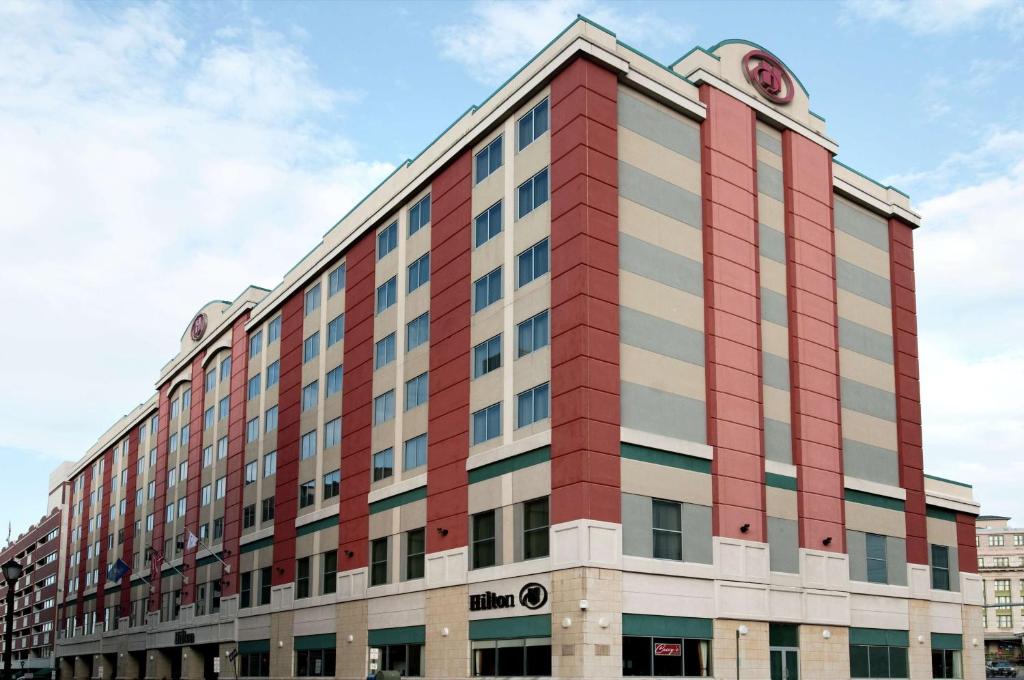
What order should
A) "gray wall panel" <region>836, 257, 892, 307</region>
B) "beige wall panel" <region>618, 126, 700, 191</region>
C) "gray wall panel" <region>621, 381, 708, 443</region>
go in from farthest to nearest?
1. "gray wall panel" <region>836, 257, 892, 307</region>
2. "beige wall panel" <region>618, 126, 700, 191</region>
3. "gray wall panel" <region>621, 381, 708, 443</region>

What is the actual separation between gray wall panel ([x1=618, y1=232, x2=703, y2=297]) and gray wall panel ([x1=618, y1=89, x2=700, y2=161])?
531 cm

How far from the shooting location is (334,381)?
6906cm

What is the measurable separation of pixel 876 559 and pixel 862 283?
601 inches

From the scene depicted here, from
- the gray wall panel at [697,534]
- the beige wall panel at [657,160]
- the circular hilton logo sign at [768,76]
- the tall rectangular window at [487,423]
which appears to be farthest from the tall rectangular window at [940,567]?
the tall rectangular window at [487,423]

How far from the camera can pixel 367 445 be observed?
6312 cm

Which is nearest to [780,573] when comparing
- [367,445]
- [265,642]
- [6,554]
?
[367,445]

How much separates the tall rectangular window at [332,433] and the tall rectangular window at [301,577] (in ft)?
23.9

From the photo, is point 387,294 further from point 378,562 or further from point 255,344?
point 255,344

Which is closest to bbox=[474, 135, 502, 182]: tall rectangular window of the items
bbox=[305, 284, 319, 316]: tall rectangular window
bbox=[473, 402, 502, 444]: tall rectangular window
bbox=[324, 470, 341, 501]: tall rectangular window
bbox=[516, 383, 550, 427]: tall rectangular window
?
bbox=[473, 402, 502, 444]: tall rectangular window

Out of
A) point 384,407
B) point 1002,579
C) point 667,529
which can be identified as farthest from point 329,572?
point 1002,579

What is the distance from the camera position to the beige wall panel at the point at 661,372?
47.8 metres

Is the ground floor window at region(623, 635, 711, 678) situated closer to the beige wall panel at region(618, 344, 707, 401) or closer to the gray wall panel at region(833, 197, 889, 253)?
the beige wall panel at region(618, 344, 707, 401)

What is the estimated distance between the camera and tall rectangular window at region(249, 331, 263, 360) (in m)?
82.2

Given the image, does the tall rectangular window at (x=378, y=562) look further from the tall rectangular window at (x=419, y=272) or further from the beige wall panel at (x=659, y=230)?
the beige wall panel at (x=659, y=230)
